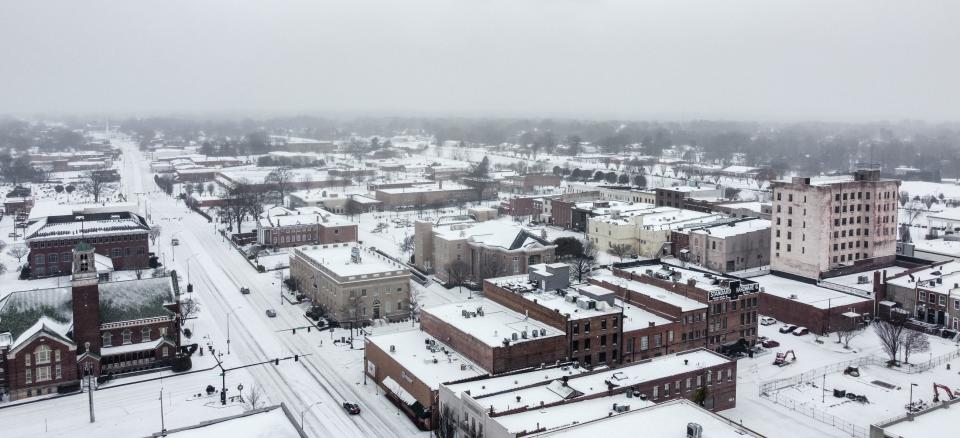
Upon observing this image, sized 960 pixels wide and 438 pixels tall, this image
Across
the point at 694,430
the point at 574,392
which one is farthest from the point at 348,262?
the point at 694,430

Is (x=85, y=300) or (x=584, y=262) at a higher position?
(x=85, y=300)

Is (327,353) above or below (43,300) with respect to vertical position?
below

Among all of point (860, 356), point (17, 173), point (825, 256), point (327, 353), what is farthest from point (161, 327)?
point (17, 173)

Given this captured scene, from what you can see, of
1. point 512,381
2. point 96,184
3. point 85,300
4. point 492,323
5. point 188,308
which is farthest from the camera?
point 96,184

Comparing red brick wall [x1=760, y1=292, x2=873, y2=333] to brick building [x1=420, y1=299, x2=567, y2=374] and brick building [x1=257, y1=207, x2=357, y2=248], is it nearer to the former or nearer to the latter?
brick building [x1=420, y1=299, x2=567, y2=374]

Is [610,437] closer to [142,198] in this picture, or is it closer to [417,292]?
[417,292]

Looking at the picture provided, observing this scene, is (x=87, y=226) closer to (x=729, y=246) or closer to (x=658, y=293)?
(x=658, y=293)
